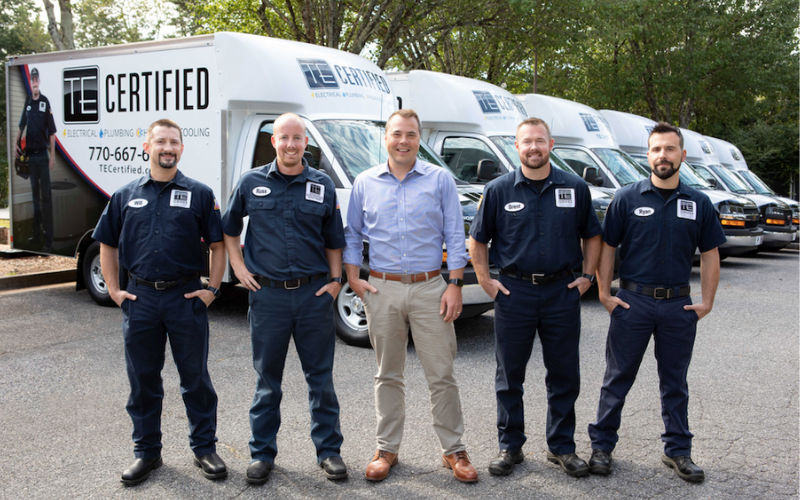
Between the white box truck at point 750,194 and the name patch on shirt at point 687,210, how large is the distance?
968cm

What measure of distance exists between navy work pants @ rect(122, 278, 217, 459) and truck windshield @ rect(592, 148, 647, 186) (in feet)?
29.6

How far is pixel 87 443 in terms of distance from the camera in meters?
4.15

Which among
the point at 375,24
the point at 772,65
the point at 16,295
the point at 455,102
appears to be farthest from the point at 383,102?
the point at 772,65

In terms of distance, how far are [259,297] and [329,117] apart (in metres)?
3.41

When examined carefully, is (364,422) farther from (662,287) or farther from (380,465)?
(662,287)

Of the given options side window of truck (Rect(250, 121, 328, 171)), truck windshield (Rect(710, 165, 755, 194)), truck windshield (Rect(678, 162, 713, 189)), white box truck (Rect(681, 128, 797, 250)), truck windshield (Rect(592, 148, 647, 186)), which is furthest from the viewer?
truck windshield (Rect(710, 165, 755, 194))

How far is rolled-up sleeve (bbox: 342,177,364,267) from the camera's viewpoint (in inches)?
156

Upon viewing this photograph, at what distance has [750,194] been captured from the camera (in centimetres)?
1603

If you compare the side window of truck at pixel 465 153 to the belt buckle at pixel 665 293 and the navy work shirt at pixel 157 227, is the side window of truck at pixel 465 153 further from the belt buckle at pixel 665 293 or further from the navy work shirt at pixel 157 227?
the navy work shirt at pixel 157 227

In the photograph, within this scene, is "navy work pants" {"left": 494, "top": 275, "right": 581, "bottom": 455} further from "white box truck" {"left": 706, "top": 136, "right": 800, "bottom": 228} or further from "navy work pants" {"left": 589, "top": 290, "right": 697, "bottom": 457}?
"white box truck" {"left": 706, "top": 136, "right": 800, "bottom": 228}

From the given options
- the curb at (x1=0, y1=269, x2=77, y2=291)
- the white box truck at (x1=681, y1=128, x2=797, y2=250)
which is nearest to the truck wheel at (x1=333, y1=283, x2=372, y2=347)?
the curb at (x1=0, y1=269, x2=77, y2=291)

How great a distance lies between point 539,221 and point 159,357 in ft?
7.24

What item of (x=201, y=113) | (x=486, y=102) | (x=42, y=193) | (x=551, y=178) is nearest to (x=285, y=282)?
(x=551, y=178)

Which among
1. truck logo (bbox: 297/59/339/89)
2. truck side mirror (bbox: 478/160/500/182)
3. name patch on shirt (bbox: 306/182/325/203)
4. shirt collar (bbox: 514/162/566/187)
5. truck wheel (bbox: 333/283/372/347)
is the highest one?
truck logo (bbox: 297/59/339/89)
